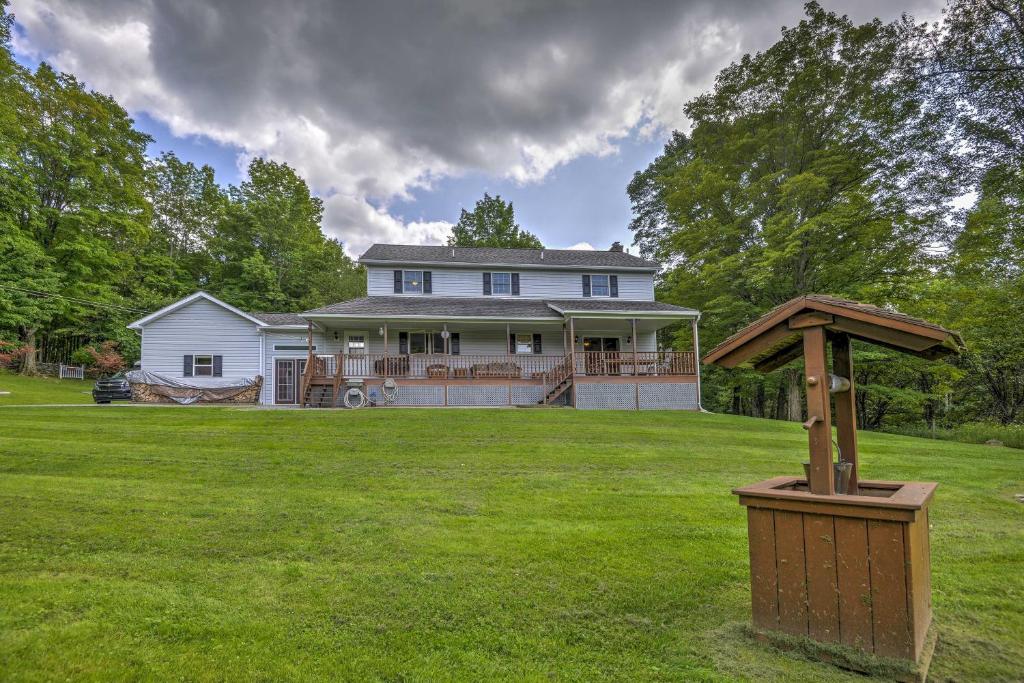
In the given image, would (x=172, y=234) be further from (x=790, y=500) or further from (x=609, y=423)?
(x=790, y=500)

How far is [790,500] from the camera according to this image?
282 centimetres

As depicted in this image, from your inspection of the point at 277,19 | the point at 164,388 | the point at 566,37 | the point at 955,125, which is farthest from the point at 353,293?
the point at 955,125

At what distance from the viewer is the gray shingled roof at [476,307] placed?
19.0 metres

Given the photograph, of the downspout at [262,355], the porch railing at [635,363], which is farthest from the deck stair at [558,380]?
the downspout at [262,355]

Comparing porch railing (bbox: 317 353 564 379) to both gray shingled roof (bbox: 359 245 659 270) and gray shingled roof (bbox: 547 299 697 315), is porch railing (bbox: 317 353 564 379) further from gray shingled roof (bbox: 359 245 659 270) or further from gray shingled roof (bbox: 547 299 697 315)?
gray shingled roof (bbox: 359 245 659 270)

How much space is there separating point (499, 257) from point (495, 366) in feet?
21.4

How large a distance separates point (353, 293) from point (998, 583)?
104 ft

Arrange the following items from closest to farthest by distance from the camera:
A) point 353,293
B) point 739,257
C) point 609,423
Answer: point 609,423 < point 739,257 < point 353,293

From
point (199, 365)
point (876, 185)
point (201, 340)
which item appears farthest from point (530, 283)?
point (199, 365)

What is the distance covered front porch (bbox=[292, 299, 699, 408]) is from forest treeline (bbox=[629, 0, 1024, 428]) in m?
4.33

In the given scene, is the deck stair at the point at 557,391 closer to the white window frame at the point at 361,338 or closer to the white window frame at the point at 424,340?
the white window frame at the point at 424,340

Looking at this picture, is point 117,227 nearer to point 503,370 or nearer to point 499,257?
point 499,257

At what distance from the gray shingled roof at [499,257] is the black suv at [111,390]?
34.7 ft

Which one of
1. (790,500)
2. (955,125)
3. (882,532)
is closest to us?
(882,532)
